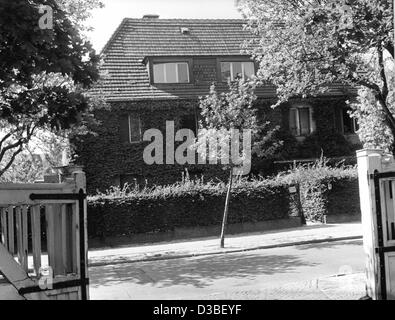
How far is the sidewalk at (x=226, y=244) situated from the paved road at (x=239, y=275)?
710 millimetres

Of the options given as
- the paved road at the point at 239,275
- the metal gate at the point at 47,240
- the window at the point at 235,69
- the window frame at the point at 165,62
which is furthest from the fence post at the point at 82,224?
the window at the point at 235,69

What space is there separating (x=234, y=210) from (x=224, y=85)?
9086 mm

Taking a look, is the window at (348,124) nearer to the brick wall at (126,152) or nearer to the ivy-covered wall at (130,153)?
the ivy-covered wall at (130,153)

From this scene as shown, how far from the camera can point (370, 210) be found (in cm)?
649

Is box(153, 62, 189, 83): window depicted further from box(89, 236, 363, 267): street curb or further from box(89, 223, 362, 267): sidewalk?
box(89, 236, 363, 267): street curb

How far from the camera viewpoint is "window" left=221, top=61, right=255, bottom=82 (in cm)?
2664

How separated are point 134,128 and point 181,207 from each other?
7262 mm

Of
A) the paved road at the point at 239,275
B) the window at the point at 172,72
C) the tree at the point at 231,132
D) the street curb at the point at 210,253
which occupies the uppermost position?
the window at the point at 172,72

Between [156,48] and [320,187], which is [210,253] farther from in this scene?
[156,48]

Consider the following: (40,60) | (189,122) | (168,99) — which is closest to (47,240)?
(40,60)

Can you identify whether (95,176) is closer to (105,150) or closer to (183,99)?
(105,150)

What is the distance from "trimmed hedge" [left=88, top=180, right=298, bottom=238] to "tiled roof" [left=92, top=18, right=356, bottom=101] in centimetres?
733

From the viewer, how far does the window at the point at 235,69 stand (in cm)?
2664

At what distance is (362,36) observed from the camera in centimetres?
891
